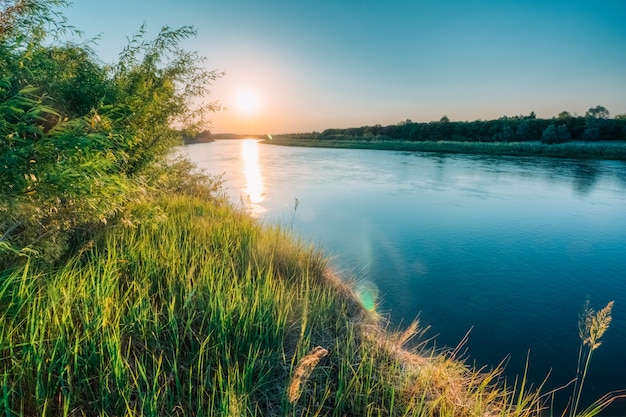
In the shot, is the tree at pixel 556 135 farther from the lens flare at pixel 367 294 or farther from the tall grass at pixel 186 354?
the tall grass at pixel 186 354

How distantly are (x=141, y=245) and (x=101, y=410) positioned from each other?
2187mm

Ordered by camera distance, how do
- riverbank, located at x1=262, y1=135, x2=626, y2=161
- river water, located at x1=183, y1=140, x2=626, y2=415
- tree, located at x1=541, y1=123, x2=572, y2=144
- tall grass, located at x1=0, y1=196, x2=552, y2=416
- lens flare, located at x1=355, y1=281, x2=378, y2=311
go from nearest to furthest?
tall grass, located at x1=0, y1=196, x2=552, y2=416
river water, located at x1=183, y1=140, x2=626, y2=415
lens flare, located at x1=355, y1=281, x2=378, y2=311
riverbank, located at x1=262, y1=135, x2=626, y2=161
tree, located at x1=541, y1=123, x2=572, y2=144

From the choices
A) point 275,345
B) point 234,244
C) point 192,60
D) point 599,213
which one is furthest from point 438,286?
point 599,213

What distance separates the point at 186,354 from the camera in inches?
99.6

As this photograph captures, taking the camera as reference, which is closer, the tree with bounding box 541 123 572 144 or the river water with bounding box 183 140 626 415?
the river water with bounding box 183 140 626 415

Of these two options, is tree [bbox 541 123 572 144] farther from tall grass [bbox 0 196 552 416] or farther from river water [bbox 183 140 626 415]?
tall grass [bbox 0 196 552 416]

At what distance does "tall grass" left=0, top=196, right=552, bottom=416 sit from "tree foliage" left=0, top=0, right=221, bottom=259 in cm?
51

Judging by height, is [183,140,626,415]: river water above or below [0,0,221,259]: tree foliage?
below

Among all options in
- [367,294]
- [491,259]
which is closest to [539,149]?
[491,259]

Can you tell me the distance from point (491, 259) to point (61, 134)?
8439 mm

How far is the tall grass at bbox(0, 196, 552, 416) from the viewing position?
198 cm

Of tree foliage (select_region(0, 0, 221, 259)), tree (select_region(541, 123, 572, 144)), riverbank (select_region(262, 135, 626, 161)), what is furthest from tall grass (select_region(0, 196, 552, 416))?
tree (select_region(541, 123, 572, 144))

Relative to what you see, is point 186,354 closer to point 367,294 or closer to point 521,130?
point 367,294

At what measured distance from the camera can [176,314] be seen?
2783 mm
